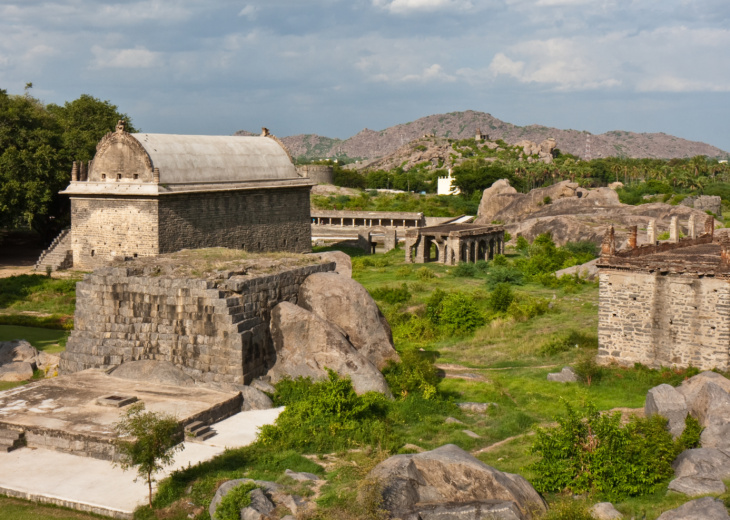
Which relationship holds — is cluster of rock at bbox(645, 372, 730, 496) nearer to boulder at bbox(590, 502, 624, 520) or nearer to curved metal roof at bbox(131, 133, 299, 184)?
boulder at bbox(590, 502, 624, 520)

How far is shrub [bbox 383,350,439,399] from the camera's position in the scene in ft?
59.2

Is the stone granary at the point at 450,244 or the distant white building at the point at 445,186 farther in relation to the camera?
the distant white building at the point at 445,186

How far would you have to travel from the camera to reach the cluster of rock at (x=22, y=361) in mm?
20469

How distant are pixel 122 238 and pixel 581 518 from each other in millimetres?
27767

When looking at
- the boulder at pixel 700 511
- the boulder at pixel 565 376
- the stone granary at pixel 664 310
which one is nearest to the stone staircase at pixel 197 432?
the boulder at pixel 700 511

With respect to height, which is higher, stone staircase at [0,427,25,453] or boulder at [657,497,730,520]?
boulder at [657,497,730,520]

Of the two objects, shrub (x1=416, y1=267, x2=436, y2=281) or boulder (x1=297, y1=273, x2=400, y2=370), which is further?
shrub (x1=416, y1=267, x2=436, y2=281)

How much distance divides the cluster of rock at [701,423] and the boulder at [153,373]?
10.7m

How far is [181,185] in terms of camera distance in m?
34.7

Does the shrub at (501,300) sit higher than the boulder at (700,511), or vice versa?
the shrub at (501,300)

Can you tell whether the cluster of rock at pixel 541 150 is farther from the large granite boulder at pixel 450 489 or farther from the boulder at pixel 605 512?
the large granite boulder at pixel 450 489

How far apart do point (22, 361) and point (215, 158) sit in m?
17.9

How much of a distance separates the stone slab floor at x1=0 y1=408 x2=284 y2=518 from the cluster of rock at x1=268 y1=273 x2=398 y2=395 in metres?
3.01

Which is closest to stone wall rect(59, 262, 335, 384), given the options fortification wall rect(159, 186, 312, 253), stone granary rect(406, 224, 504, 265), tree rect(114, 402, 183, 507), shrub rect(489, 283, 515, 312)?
tree rect(114, 402, 183, 507)
